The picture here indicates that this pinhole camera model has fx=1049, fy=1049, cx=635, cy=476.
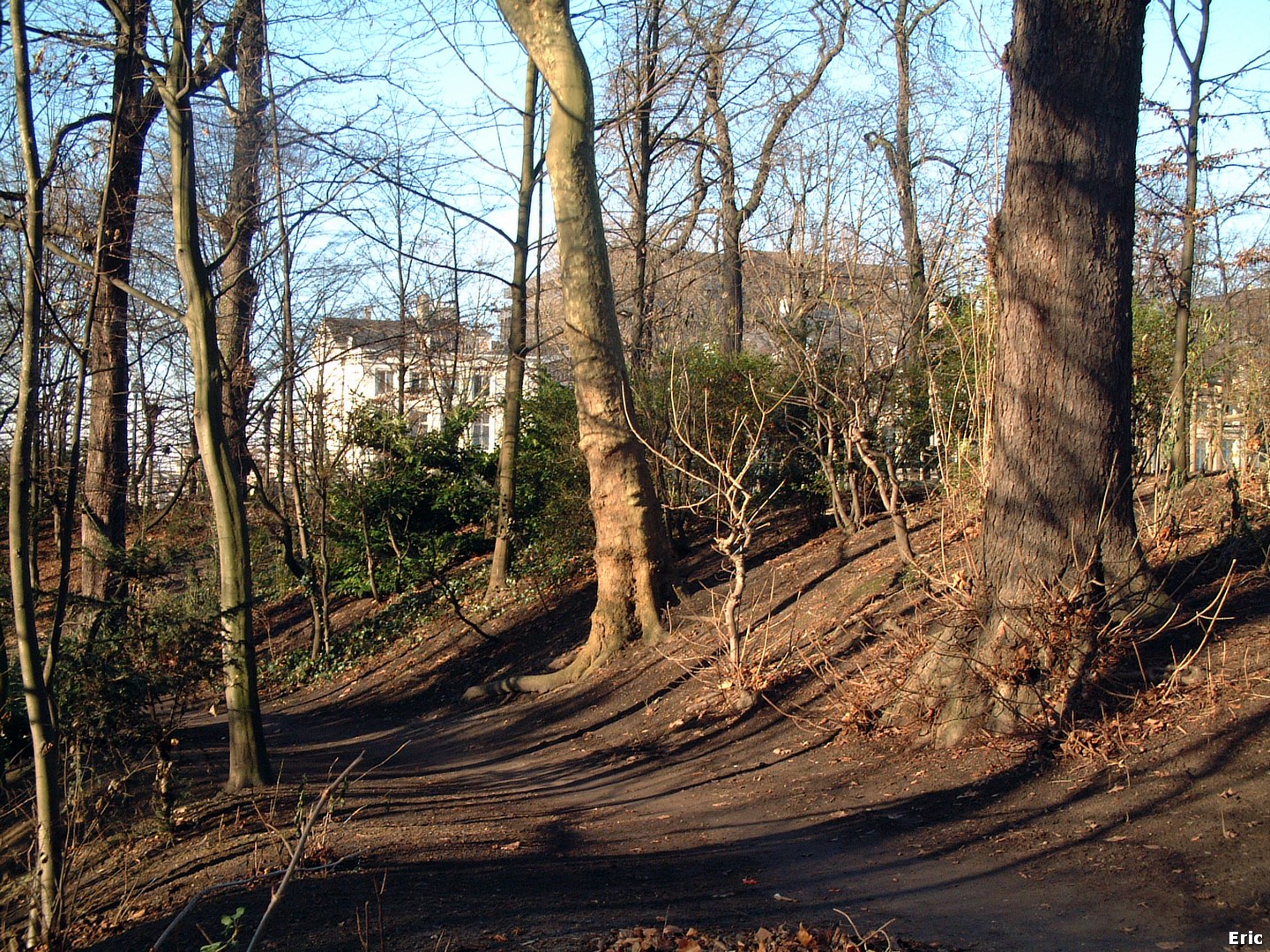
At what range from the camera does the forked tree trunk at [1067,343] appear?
6.96 m

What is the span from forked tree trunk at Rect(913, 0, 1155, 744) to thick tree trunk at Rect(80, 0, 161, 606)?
6.01 metres

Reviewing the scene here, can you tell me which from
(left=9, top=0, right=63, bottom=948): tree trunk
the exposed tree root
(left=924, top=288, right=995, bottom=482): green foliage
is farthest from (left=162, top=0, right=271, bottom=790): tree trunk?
(left=924, top=288, right=995, bottom=482): green foliage

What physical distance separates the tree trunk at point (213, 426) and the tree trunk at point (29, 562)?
1556 mm

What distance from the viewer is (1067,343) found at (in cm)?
707

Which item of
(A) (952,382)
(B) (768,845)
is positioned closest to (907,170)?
(A) (952,382)

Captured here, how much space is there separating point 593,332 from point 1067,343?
5.60 metres

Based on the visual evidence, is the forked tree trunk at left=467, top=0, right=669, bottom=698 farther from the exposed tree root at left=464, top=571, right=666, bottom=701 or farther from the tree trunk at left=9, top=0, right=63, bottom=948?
the tree trunk at left=9, top=0, right=63, bottom=948

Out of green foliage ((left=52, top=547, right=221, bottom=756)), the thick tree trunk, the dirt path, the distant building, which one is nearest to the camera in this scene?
the dirt path

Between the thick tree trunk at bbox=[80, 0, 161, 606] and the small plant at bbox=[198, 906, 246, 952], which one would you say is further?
the thick tree trunk at bbox=[80, 0, 161, 606]

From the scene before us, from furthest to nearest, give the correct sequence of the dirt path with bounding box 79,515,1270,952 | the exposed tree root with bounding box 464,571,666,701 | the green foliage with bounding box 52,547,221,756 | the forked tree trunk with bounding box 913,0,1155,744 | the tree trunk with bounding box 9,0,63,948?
the exposed tree root with bounding box 464,571,666,701 < the forked tree trunk with bounding box 913,0,1155,744 < the green foliage with bounding box 52,547,221,756 < the tree trunk with bounding box 9,0,63,948 < the dirt path with bounding box 79,515,1270,952

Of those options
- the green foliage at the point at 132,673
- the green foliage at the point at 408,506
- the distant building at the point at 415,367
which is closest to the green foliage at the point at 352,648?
the green foliage at the point at 408,506

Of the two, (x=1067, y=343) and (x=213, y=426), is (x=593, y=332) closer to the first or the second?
(x=213, y=426)

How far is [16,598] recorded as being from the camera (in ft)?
18.9

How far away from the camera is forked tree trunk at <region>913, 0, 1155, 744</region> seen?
22.9 ft
